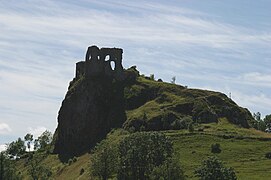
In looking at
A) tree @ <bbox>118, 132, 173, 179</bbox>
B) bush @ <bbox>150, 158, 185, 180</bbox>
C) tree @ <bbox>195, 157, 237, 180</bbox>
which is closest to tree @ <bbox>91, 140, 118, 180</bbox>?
tree @ <bbox>118, 132, 173, 179</bbox>

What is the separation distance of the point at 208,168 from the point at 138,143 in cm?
2344

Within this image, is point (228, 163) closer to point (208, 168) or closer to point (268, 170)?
point (268, 170)

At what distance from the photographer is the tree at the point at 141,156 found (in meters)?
159

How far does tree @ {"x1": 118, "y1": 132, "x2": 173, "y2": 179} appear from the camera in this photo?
159375 mm

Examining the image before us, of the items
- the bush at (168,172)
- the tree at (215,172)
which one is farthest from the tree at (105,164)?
the tree at (215,172)

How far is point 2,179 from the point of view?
193 m

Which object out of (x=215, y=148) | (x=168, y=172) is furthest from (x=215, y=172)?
(x=215, y=148)

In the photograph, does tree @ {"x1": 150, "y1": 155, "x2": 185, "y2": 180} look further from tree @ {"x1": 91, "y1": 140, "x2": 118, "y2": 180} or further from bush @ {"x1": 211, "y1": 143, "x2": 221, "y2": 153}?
bush @ {"x1": 211, "y1": 143, "x2": 221, "y2": 153}

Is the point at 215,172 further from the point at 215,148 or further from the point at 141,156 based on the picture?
the point at 215,148

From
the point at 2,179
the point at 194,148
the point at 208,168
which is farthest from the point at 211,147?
the point at 2,179

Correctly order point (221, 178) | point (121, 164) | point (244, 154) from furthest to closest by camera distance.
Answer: point (244, 154) → point (121, 164) → point (221, 178)

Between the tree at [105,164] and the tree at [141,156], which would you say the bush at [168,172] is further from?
the tree at [105,164]

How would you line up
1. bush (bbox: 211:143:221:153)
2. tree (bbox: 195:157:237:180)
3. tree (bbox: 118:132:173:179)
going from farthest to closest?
1. bush (bbox: 211:143:221:153)
2. tree (bbox: 118:132:173:179)
3. tree (bbox: 195:157:237:180)

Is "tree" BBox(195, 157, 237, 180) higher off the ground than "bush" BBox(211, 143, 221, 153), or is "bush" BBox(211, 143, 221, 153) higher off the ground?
"bush" BBox(211, 143, 221, 153)
